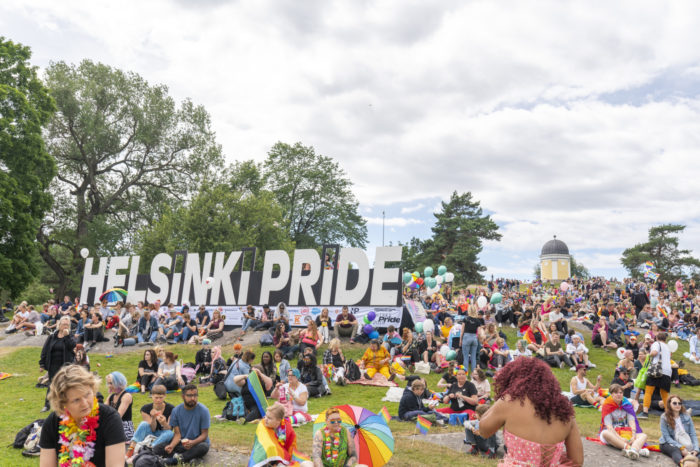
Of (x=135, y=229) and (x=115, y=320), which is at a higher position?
(x=135, y=229)

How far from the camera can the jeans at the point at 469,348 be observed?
516 inches

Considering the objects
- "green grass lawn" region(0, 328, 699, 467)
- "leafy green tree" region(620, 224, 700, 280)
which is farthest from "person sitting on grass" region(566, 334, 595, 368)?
"leafy green tree" region(620, 224, 700, 280)

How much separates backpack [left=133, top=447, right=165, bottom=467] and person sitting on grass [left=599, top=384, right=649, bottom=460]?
23.6 feet

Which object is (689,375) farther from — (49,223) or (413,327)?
(49,223)

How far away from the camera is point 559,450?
3537mm

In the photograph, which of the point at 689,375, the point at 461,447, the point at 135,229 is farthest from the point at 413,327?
the point at 135,229

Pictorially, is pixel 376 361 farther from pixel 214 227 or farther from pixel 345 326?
pixel 214 227

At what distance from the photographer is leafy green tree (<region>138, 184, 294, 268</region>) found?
3434cm

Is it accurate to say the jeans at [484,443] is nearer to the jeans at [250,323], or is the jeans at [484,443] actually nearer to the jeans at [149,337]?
the jeans at [250,323]

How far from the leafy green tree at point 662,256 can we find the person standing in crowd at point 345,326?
54.6 metres

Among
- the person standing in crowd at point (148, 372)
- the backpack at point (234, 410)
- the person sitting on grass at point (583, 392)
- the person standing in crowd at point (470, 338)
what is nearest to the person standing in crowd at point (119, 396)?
the backpack at point (234, 410)

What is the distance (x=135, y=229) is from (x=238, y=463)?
3429cm

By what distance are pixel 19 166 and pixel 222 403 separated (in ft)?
68.7

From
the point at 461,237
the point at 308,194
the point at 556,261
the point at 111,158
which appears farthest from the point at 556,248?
the point at 111,158
